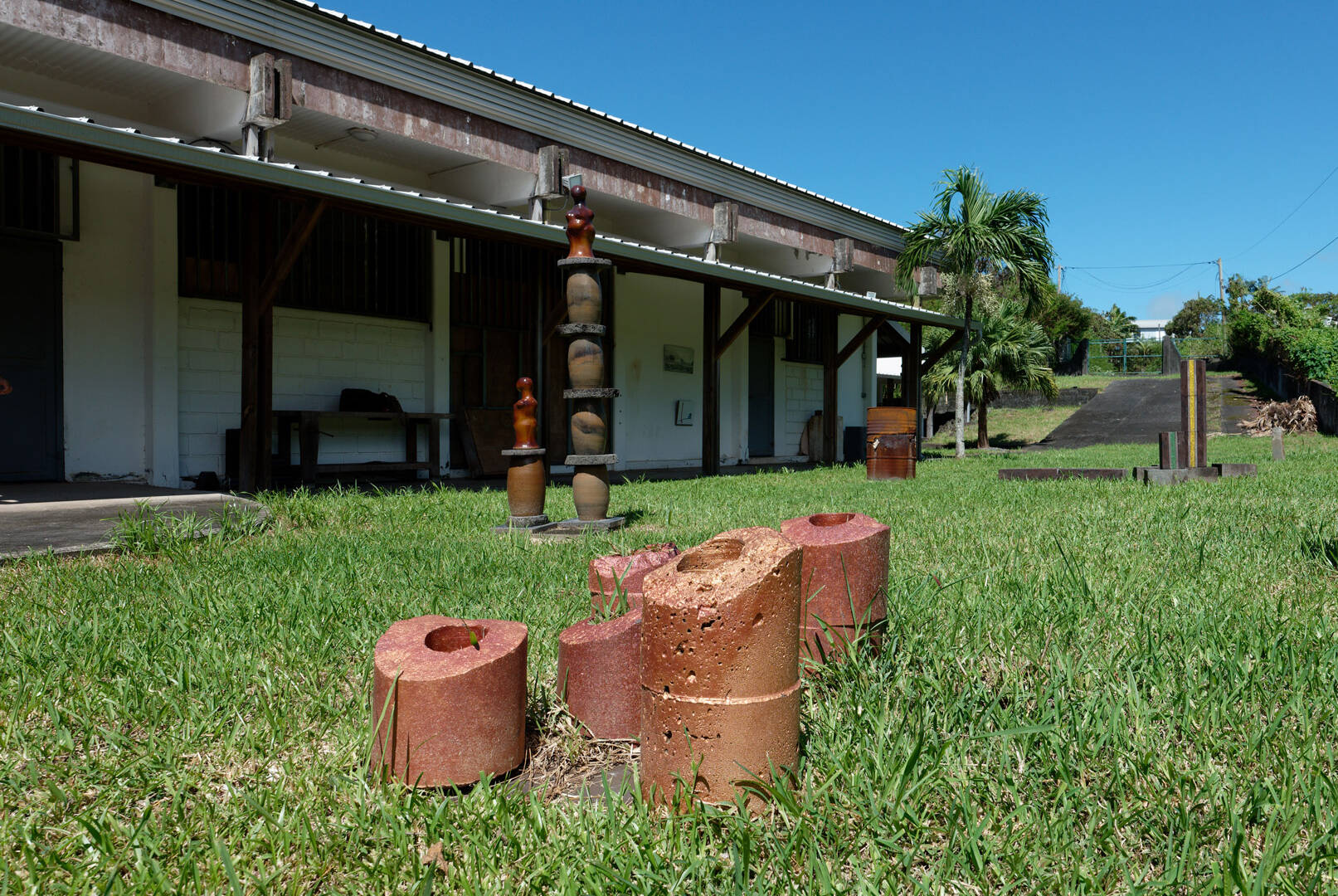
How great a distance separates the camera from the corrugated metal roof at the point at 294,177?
520 cm

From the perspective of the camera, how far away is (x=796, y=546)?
1650mm

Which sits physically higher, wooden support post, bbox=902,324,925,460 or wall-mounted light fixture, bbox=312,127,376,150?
wall-mounted light fixture, bbox=312,127,376,150

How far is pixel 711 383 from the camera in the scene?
1166 cm

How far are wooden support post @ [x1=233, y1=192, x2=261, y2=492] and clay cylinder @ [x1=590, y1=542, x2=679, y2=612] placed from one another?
5.51 meters

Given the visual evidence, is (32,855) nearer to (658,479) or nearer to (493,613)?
(493,613)

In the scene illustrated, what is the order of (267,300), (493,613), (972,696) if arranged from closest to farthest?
(972,696) → (493,613) → (267,300)

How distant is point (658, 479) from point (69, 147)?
655 cm

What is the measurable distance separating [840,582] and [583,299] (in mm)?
3576

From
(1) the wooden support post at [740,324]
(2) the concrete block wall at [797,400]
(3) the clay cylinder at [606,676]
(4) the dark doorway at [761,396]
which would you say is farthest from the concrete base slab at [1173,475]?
(2) the concrete block wall at [797,400]

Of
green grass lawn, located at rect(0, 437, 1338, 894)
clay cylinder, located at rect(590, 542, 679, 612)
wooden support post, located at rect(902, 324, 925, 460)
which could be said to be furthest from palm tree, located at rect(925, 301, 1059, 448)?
clay cylinder, located at rect(590, 542, 679, 612)

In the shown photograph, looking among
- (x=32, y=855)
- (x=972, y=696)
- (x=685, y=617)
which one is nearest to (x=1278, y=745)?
(x=972, y=696)

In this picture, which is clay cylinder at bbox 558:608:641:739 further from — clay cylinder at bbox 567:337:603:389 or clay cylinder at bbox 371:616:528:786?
clay cylinder at bbox 567:337:603:389

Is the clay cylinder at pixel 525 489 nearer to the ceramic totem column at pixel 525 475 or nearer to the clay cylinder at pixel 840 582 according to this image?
the ceramic totem column at pixel 525 475

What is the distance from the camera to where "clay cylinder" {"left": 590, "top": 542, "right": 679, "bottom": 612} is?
2.60 meters
